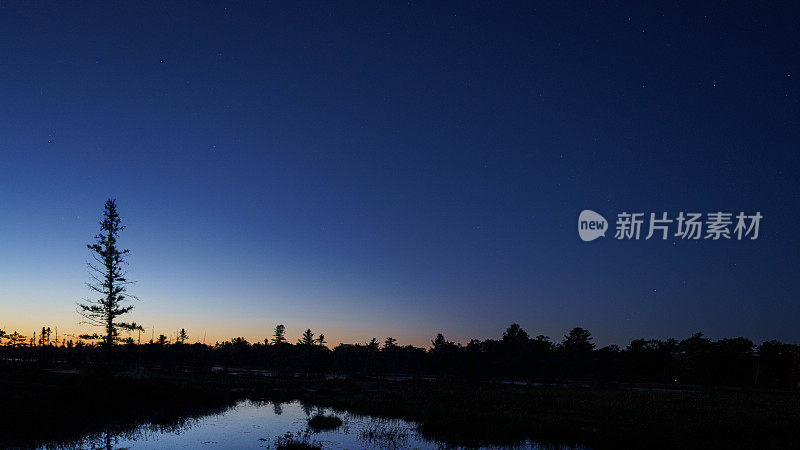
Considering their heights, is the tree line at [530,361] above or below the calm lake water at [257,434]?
below

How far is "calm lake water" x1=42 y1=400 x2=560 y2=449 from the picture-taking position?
2419 centimetres

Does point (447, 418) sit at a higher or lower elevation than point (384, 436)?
lower

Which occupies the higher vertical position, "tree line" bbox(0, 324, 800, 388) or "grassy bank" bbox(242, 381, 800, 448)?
"grassy bank" bbox(242, 381, 800, 448)

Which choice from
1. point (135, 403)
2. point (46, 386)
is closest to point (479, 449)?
point (135, 403)

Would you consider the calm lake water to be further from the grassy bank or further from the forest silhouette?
the forest silhouette

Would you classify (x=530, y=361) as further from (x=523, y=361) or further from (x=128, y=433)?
(x=128, y=433)

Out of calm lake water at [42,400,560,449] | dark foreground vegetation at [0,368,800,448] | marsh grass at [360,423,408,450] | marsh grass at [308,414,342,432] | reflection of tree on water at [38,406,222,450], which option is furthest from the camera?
marsh grass at [308,414,342,432]

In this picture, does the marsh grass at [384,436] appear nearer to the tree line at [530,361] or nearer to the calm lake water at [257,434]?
the calm lake water at [257,434]

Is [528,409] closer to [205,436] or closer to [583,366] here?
[205,436]

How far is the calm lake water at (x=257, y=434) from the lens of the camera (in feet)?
79.4

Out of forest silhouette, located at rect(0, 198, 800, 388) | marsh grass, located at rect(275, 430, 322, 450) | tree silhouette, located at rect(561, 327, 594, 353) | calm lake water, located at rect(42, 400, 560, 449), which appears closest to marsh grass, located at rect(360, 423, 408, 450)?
calm lake water, located at rect(42, 400, 560, 449)

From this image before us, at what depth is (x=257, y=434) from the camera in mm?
27844

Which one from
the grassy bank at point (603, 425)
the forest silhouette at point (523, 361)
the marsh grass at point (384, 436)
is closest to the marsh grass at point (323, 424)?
the marsh grass at point (384, 436)

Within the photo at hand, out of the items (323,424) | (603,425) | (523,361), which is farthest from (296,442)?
(523,361)
